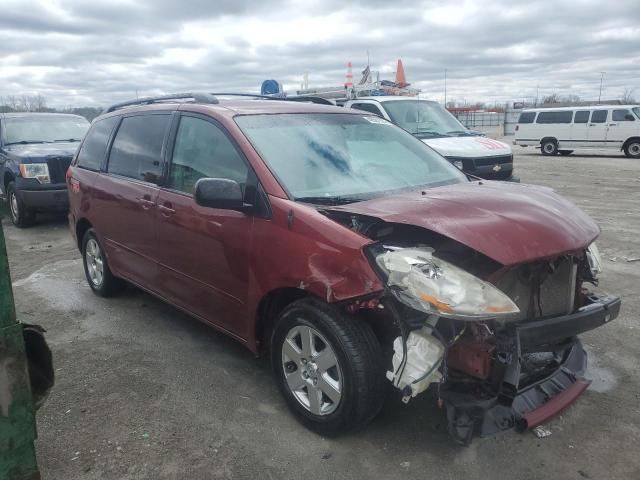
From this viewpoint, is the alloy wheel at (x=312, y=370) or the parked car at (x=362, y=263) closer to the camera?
the parked car at (x=362, y=263)

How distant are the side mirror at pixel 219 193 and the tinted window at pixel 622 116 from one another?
69.7ft

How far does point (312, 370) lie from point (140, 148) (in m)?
2.45

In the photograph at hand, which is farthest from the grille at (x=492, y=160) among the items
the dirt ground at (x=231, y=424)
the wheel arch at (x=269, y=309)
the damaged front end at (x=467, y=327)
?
the wheel arch at (x=269, y=309)

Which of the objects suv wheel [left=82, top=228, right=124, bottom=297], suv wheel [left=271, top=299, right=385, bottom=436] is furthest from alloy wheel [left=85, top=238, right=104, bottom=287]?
suv wheel [left=271, top=299, right=385, bottom=436]

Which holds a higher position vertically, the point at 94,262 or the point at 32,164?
the point at 32,164

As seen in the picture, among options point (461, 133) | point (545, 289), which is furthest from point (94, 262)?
point (461, 133)

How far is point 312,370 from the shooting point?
300 centimetres

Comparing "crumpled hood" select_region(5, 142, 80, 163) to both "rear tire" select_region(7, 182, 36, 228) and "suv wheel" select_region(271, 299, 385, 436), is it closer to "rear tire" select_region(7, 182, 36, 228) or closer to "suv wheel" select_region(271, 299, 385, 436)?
"rear tire" select_region(7, 182, 36, 228)

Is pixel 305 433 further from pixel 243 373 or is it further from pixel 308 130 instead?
pixel 308 130

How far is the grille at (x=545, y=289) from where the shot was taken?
285 centimetres

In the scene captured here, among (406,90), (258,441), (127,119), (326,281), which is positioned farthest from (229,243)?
(406,90)

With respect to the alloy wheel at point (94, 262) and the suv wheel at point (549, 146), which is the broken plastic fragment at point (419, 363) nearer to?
the alloy wheel at point (94, 262)

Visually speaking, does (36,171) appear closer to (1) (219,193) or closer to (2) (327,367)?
(1) (219,193)

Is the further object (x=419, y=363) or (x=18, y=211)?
(x=18, y=211)
